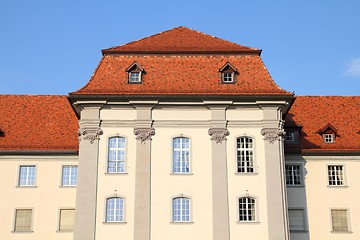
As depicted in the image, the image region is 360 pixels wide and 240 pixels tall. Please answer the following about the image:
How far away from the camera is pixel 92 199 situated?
102ft

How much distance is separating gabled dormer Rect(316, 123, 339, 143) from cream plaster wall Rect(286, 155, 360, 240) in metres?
1.49

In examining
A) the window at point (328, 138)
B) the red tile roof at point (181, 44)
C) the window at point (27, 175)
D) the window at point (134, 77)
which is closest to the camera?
the window at point (134, 77)

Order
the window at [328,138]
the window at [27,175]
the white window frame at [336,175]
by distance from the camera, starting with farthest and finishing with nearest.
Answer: the window at [328,138]
the window at [27,175]
the white window frame at [336,175]

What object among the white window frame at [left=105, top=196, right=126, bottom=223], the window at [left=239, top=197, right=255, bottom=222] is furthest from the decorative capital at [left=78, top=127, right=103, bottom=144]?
the window at [left=239, top=197, right=255, bottom=222]

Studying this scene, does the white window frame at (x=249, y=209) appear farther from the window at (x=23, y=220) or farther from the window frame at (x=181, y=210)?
the window at (x=23, y=220)

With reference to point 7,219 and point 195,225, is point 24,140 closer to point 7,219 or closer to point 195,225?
point 7,219

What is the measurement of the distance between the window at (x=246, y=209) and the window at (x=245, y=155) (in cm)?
171

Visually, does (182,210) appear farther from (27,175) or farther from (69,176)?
(27,175)

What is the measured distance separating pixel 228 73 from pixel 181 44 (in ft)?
13.9

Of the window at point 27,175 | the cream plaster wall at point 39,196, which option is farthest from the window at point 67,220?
the window at point 27,175

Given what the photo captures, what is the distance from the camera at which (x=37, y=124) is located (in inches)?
1560

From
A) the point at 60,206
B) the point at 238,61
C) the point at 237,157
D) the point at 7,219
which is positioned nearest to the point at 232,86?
the point at 238,61

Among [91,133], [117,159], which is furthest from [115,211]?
[91,133]

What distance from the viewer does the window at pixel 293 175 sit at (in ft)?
121
